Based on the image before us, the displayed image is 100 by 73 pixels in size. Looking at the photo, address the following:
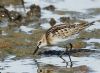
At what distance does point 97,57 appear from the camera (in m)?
14.1

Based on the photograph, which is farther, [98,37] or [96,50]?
[98,37]

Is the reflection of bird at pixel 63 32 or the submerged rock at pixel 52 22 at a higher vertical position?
the reflection of bird at pixel 63 32

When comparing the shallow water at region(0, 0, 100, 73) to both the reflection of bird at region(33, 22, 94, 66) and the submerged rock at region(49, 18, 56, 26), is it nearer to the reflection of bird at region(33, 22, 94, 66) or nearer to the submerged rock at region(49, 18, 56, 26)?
the submerged rock at region(49, 18, 56, 26)

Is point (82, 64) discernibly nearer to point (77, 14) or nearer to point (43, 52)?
point (43, 52)

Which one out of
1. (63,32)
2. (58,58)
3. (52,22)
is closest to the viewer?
(58,58)

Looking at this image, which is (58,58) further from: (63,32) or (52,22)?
(52,22)

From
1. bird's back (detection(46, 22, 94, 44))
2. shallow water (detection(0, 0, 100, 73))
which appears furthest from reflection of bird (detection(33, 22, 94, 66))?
shallow water (detection(0, 0, 100, 73))

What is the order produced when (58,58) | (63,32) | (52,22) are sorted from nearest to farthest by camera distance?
(58,58)
(63,32)
(52,22)

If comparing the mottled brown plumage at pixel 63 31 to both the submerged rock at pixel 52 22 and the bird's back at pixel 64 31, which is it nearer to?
the bird's back at pixel 64 31

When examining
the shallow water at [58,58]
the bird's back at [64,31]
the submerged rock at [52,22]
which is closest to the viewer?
the shallow water at [58,58]

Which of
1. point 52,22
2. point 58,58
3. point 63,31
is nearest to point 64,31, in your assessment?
point 63,31

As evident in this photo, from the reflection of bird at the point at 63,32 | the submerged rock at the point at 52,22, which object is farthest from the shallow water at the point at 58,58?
the reflection of bird at the point at 63,32

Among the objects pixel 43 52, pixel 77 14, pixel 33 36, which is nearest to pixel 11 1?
pixel 77 14

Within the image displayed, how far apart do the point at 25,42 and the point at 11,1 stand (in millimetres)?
7851
